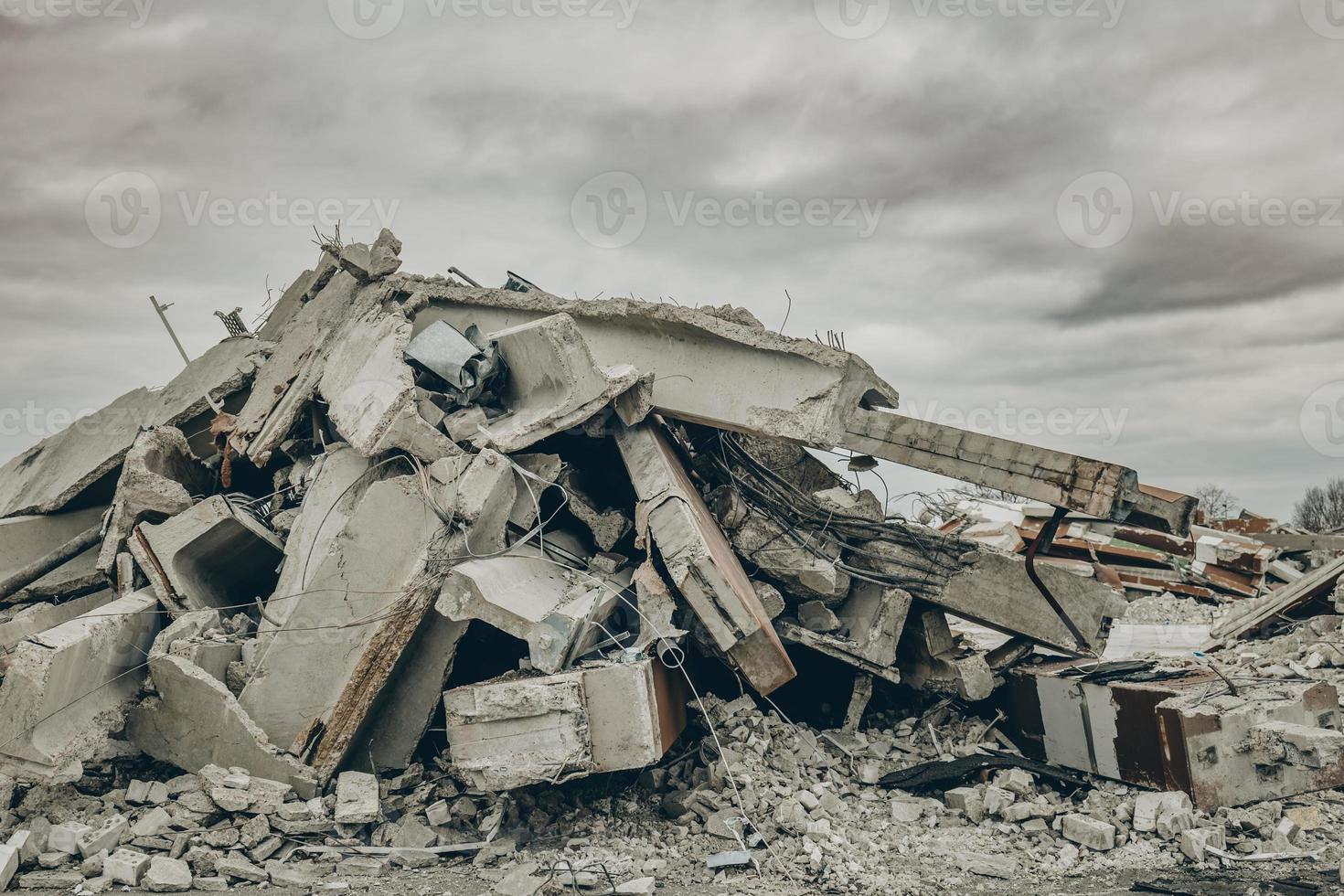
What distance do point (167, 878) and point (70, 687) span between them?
145cm

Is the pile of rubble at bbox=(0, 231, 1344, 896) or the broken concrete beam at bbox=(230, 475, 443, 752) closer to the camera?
the pile of rubble at bbox=(0, 231, 1344, 896)

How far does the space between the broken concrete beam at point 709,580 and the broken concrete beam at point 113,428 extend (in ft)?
13.6

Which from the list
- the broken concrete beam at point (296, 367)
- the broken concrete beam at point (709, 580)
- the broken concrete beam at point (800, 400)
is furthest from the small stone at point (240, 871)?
the broken concrete beam at point (800, 400)

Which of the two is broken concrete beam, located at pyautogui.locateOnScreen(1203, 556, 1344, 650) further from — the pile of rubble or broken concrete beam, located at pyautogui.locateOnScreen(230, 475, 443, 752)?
broken concrete beam, located at pyautogui.locateOnScreen(230, 475, 443, 752)

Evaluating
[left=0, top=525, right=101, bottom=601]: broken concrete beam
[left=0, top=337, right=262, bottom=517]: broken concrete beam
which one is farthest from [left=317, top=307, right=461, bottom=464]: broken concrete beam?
[left=0, top=525, right=101, bottom=601]: broken concrete beam

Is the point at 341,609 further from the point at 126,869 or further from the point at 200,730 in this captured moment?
the point at 126,869

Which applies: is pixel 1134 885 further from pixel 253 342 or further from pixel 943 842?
pixel 253 342

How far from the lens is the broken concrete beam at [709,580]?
6.01 metres

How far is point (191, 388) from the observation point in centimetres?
880

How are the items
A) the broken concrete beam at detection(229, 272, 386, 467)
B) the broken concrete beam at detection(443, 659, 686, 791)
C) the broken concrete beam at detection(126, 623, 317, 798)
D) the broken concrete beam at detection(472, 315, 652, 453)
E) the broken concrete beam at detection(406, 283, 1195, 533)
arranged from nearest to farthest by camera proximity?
1. the broken concrete beam at detection(443, 659, 686, 791)
2. the broken concrete beam at detection(126, 623, 317, 798)
3. the broken concrete beam at detection(406, 283, 1195, 533)
4. the broken concrete beam at detection(472, 315, 652, 453)
5. the broken concrete beam at detection(229, 272, 386, 467)

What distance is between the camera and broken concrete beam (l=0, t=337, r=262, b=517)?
8414 millimetres

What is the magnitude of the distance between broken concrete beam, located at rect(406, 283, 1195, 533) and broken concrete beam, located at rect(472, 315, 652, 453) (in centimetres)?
43

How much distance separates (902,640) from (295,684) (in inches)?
165

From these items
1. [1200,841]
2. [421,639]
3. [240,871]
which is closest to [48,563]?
[421,639]
